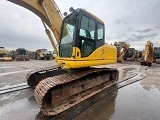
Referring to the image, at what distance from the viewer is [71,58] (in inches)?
188

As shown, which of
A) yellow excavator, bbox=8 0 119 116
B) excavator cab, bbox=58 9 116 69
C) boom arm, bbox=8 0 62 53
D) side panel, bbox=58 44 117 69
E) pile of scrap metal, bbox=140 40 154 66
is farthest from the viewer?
pile of scrap metal, bbox=140 40 154 66

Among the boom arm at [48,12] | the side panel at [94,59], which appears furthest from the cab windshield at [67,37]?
the boom arm at [48,12]

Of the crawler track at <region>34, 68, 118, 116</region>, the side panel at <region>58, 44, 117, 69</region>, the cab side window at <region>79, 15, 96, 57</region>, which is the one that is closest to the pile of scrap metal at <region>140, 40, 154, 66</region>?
the side panel at <region>58, 44, 117, 69</region>

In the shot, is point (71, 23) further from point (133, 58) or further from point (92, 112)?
point (133, 58)

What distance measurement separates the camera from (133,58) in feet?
84.8

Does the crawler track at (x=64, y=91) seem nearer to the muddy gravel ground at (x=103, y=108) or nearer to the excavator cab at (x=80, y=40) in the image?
the muddy gravel ground at (x=103, y=108)

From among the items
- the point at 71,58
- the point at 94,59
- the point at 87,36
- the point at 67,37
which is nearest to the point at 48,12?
the point at 67,37

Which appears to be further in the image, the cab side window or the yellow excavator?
the cab side window

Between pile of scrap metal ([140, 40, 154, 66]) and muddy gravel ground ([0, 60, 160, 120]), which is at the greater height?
pile of scrap metal ([140, 40, 154, 66])

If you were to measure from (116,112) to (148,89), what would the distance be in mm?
3183

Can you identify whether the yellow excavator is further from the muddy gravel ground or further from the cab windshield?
the muddy gravel ground

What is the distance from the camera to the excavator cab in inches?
191

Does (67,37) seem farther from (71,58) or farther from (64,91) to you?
(64,91)

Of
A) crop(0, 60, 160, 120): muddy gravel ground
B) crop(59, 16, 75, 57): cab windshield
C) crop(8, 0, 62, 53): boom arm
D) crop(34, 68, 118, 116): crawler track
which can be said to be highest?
crop(8, 0, 62, 53): boom arm
